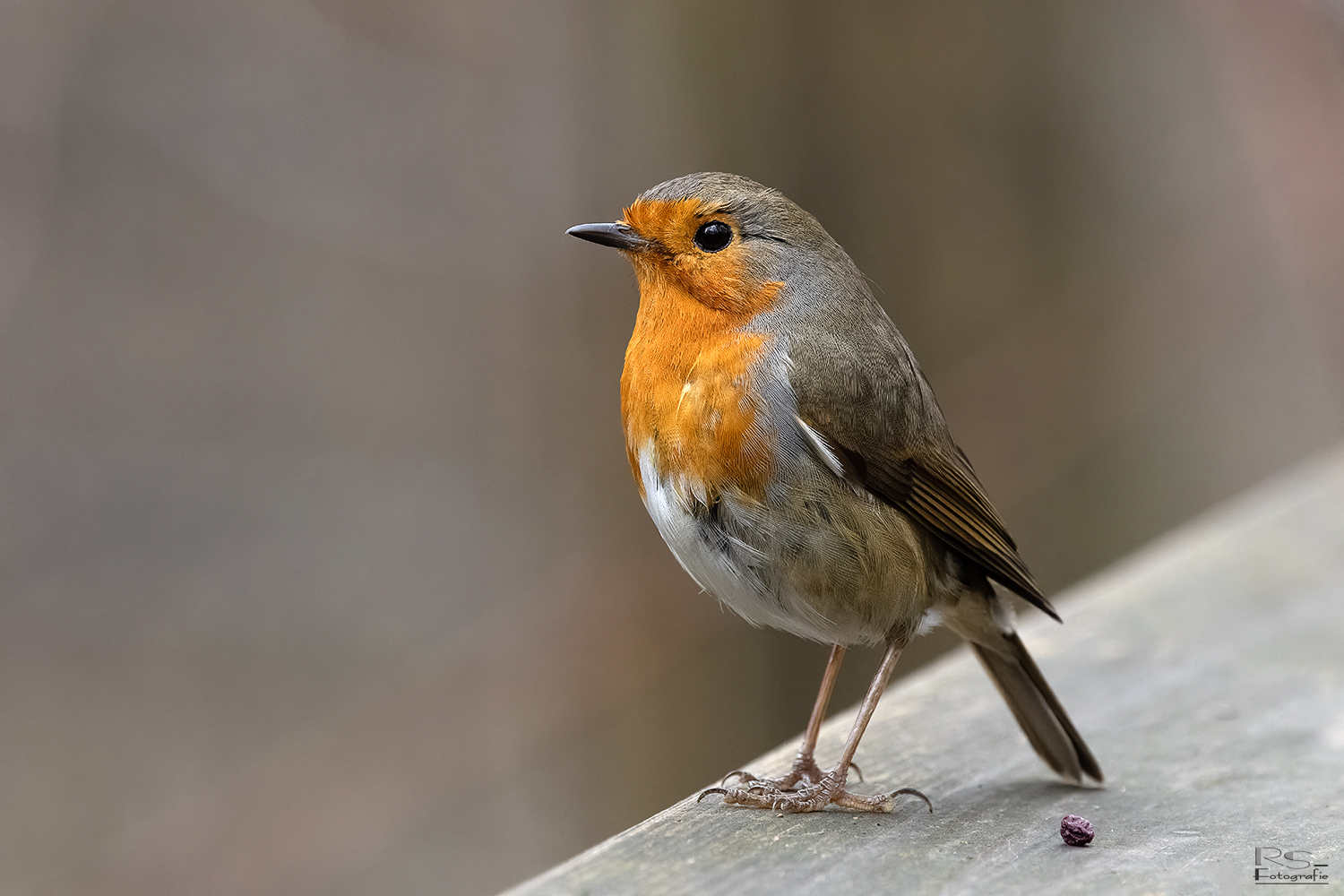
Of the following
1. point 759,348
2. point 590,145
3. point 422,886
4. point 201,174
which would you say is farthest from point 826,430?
point 201,174

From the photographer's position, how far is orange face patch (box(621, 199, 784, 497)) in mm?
2174

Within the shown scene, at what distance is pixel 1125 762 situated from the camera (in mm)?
2387

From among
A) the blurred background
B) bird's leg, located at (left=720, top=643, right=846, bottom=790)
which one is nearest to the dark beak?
bird's leg, located at (left=720, top=643, right=846, bottom=790)

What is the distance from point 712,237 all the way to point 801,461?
1.76ft

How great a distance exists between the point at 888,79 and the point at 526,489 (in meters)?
1.92

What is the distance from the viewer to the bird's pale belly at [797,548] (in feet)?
7.20

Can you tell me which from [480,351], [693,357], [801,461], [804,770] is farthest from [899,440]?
[480,351]

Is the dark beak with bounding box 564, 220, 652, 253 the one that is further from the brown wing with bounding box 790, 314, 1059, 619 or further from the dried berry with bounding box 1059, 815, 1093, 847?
the dried berry with bounding box 1059, 815, 1093, 847

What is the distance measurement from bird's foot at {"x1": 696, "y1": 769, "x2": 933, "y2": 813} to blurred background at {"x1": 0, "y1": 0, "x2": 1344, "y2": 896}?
209 centimetres

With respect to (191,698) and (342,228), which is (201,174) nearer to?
(342,228)

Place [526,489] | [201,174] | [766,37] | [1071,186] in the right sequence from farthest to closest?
[201,174]
[526,489]
[1071,186]
[766,37]

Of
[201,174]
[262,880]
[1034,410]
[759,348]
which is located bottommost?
[262,880]

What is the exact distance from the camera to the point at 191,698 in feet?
17.1

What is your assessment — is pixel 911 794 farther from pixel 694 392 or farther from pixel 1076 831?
pixel 694 392
